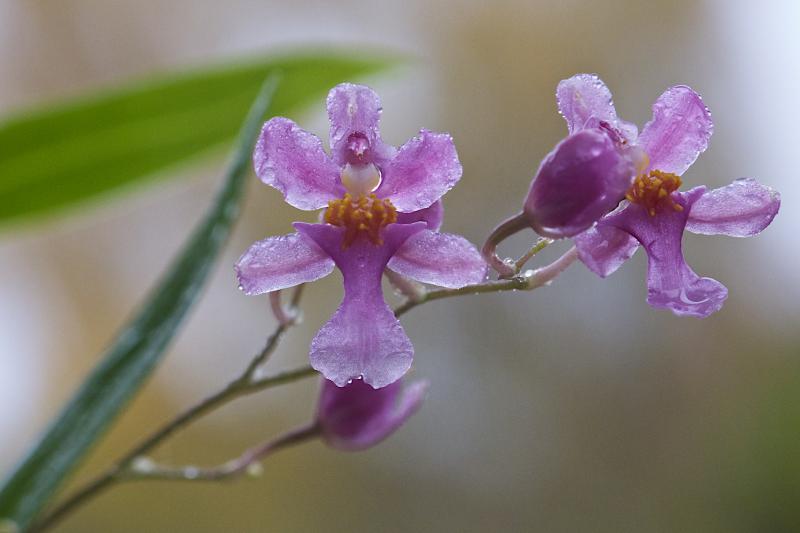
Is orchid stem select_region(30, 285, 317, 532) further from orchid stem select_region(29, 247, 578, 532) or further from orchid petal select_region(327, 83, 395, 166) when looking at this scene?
orchid petal select_region(327, 83, 395, 166)

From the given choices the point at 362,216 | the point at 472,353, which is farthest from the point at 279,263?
the point at 472,353

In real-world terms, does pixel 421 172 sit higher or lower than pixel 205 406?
higher

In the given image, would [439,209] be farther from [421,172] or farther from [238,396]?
[238,396]

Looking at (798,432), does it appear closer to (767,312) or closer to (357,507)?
(767,312)

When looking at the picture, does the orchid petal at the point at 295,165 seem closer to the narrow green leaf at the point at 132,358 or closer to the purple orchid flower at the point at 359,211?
the purple orchid flower at the point at 359,211

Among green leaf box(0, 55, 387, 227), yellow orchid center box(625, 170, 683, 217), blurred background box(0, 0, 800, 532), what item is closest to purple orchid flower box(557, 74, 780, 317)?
yellow orchid center box(625, 170, 683, 217)

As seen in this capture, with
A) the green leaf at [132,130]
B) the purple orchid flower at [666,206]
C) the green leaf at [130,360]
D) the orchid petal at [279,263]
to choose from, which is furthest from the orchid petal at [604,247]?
the green leaf at [132,130]
